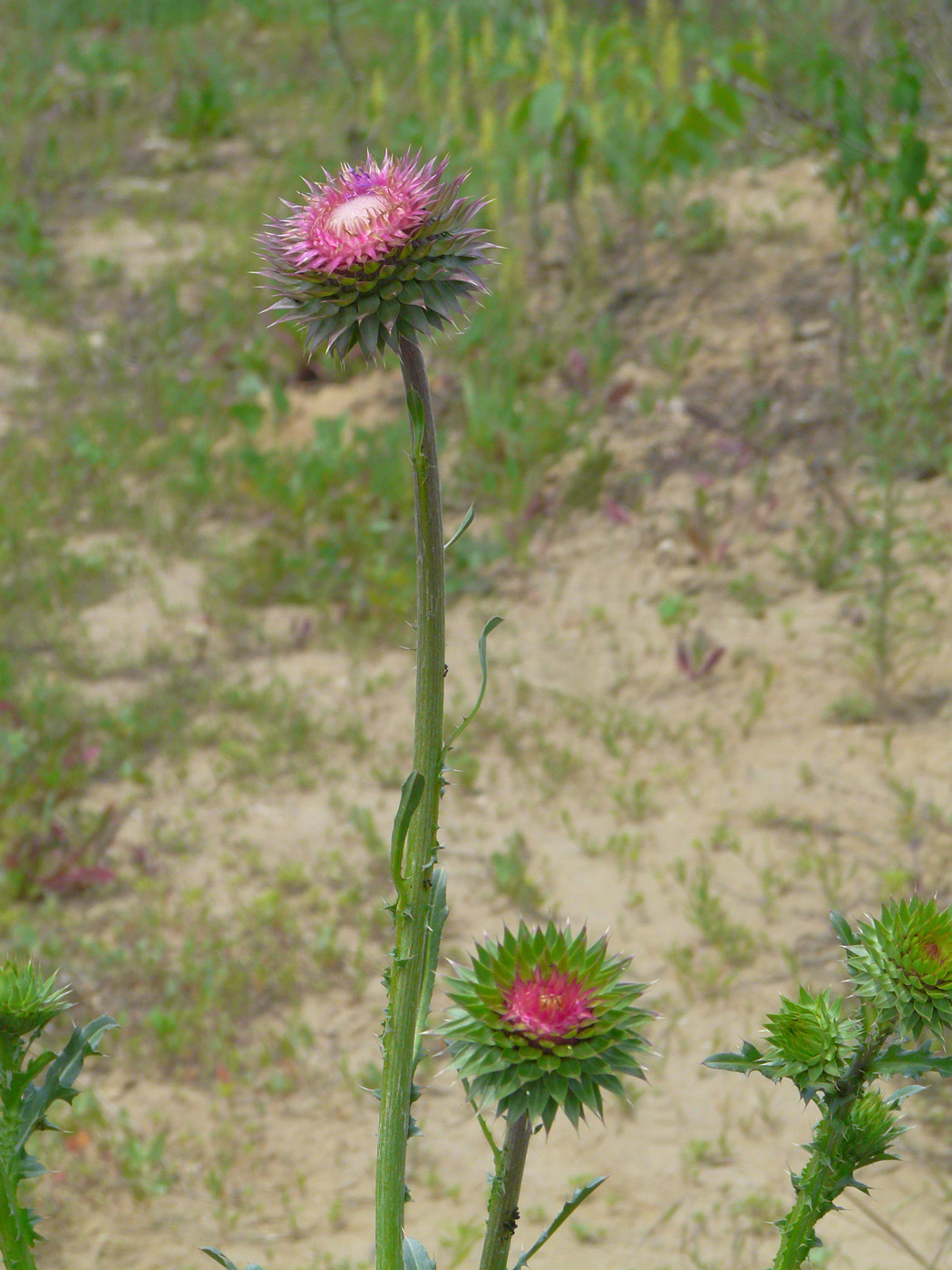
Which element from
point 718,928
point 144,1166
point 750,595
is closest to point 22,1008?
point 144,1166

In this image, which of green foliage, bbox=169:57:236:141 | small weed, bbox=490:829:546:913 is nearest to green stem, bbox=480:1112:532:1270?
small weed, bbox=490:829:546:913

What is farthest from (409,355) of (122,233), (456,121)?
(122,233)

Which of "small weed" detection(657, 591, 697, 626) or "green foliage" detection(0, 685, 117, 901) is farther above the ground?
"small weed" detection(657, 591, 697, 626)

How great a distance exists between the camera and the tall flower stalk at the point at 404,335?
Answer: 1235 millimetres

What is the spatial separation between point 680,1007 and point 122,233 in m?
6.59

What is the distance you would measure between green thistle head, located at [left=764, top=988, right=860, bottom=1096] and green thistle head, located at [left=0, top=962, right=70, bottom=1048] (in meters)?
0.77

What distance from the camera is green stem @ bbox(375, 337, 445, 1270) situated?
1.23 m

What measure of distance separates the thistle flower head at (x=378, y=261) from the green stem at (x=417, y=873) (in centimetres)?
8

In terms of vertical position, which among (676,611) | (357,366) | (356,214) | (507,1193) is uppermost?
(357,366)

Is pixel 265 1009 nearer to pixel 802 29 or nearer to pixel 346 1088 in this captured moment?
pixel 346 1088

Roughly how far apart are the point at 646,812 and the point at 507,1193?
3047 millimetres

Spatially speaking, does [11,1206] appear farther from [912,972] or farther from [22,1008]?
[912,972]

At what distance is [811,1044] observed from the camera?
1329mm

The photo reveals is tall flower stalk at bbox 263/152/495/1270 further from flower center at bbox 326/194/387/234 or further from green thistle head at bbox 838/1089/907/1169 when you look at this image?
green thistle head at bbox 838/1089/907/1169
